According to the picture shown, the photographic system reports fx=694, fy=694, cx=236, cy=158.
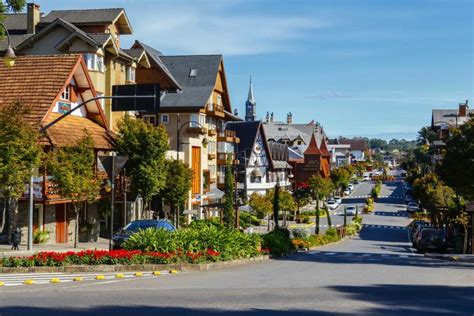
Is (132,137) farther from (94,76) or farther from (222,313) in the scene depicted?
(222,313)

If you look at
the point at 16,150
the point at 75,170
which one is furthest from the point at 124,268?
the point at 75,170

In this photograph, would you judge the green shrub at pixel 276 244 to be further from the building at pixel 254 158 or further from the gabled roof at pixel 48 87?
the building at pixel 254 158

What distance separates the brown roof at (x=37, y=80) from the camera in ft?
107

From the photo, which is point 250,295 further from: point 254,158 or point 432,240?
point 254,158

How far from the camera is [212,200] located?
62812 millimetres

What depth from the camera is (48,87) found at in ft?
110

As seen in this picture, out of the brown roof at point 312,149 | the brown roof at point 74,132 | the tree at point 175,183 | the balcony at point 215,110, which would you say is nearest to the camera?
the brown roof at point 74,132

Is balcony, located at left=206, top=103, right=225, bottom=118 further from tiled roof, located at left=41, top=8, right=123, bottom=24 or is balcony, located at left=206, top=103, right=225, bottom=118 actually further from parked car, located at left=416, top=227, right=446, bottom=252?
parked car, located at left=416, top=227, right=446, bottom=252

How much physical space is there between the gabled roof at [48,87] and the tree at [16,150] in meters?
4.76

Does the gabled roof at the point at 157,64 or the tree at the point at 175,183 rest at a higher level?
the gabled roof at the point at 157,64

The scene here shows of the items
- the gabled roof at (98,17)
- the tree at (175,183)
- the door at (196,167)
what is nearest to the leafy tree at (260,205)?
the door at (196,167)

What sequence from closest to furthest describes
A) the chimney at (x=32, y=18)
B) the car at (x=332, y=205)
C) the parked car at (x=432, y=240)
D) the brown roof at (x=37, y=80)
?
the brown roof at (x=37, y=80) < the parked car at (x=432, y=240) < the chimney at (x=32, y=18) < the car at (x=332, y=205)

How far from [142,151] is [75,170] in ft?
25.7

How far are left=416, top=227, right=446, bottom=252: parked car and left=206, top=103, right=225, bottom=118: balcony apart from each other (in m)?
25.9
